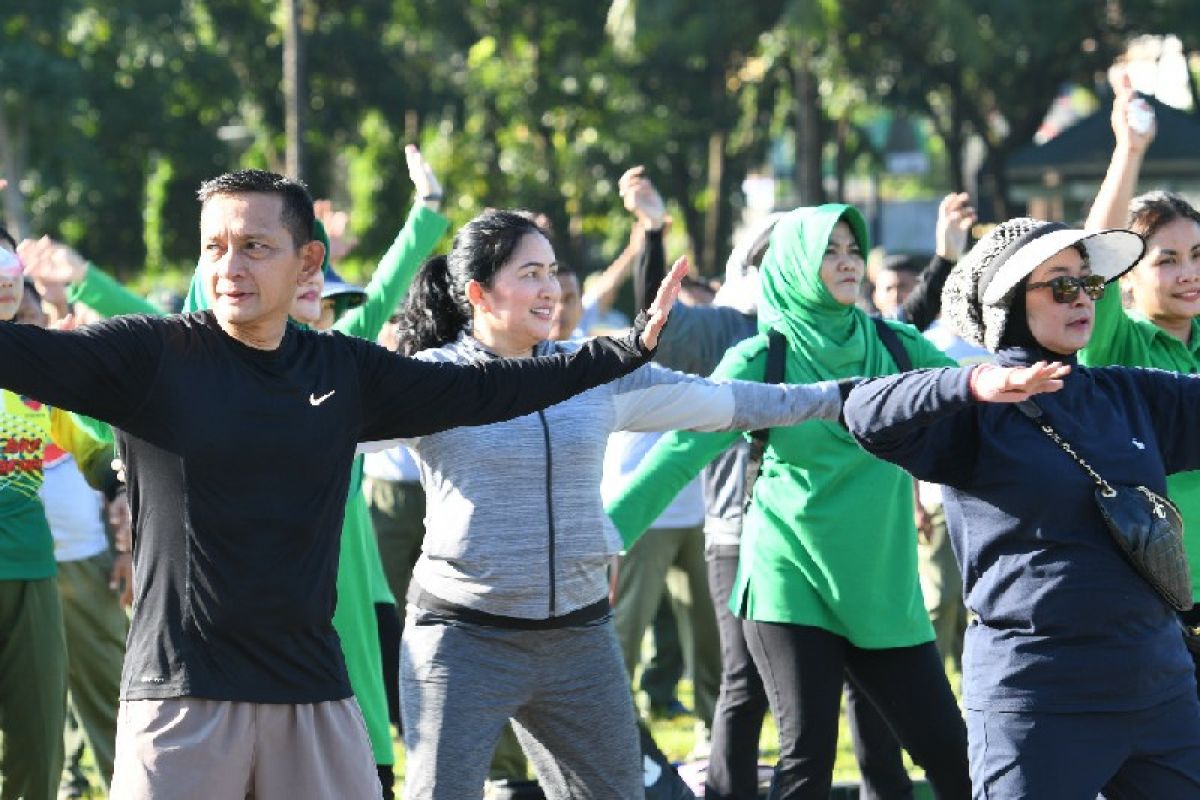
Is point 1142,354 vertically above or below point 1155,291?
below

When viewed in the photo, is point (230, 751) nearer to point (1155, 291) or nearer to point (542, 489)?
point (542, 489)

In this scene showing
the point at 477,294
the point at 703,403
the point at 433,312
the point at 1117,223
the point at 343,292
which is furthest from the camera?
the point at 343,292

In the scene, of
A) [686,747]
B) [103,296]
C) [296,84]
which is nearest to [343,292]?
[103,296]

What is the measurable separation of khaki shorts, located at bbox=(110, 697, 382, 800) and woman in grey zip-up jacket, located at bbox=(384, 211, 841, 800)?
982 millimetres

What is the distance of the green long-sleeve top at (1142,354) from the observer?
18.3 ft

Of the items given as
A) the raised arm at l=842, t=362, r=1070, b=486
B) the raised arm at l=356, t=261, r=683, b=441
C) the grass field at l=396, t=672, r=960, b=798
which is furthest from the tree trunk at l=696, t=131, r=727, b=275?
the raised arm at l=356, t=261, r=683, b=441

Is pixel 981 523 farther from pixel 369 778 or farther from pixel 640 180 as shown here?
pixel 640 180

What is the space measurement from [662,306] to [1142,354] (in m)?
1.82

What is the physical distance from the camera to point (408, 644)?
5.27 meters

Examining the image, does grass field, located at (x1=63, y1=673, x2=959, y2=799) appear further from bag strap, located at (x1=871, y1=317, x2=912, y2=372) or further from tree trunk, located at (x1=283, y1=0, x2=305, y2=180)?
tree trunk, located at (x1=283, y1=0, x2=305, y2=180)

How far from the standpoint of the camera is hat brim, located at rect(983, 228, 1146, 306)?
15.3 feet

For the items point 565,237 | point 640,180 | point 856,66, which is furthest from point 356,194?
point 640,180

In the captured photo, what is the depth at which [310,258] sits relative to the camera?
4289 millimetres

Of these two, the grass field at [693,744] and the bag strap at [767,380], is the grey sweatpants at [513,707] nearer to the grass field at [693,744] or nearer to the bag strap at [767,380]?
the bag strap at [767,380]
